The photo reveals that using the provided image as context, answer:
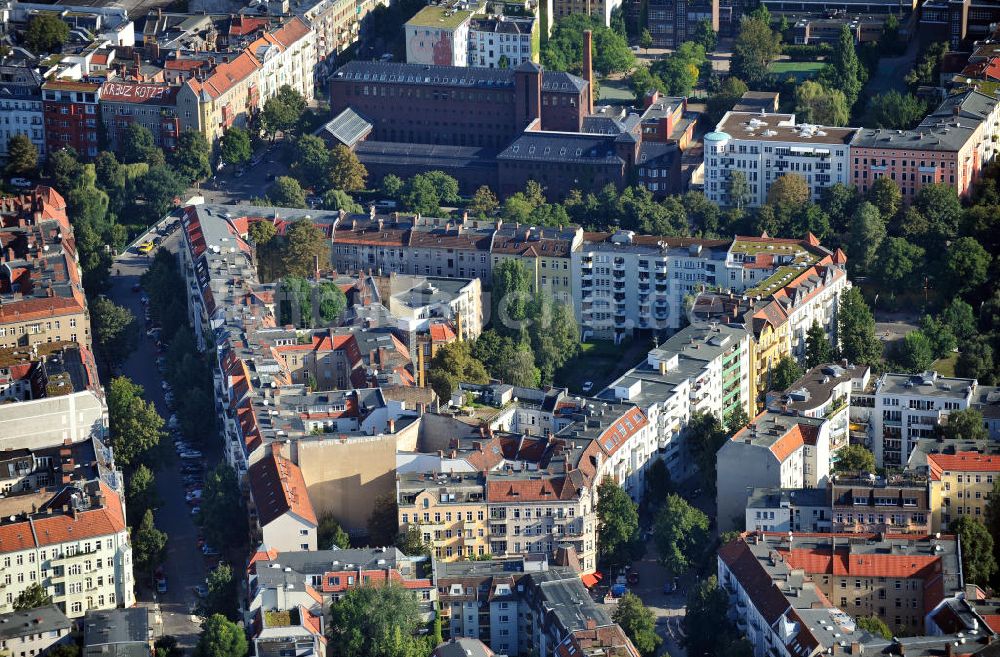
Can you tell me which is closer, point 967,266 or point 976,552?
point 976,552

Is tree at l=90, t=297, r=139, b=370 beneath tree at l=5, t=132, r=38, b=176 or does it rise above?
beneath

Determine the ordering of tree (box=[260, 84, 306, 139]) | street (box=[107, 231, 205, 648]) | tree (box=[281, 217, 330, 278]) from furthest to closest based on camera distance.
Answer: tree (box=[260, 84, 306, 139]) < tree (box=[281, 217, 330, 278]) < street (box=[107, 231, 205, 648])

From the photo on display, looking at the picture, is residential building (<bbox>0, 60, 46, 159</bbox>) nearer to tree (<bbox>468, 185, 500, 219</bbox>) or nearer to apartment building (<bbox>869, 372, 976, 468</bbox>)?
tree (<bbox>468, 185, 500, 219</bbox>)

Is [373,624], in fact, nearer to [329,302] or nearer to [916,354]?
[329,302]

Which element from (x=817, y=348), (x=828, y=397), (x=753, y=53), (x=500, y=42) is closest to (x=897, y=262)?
(x=817, y=348)

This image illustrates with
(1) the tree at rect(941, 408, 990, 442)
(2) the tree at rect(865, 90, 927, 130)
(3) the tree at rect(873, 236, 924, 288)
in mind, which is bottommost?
(1) the tree at rect(941, 408, 990, 442)

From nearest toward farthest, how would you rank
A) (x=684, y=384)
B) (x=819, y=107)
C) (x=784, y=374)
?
(x=684, y=384) → (x=784, y=374) → (x=819, y=107)

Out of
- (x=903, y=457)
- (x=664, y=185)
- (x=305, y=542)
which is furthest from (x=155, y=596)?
(x=664, y=185)

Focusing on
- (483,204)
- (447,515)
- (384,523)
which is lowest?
(384,523)

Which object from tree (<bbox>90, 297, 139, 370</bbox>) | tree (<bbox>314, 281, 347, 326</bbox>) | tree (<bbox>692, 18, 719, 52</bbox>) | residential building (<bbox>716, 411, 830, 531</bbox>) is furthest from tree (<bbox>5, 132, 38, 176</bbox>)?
residential building (<bbox>716, 411, 830, 531</bbox>)
